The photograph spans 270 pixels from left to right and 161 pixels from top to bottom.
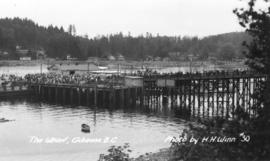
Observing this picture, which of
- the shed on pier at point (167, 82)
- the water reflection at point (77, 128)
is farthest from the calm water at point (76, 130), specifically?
the shed on pier at point (167, 82)

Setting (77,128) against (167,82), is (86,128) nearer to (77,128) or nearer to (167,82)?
(77,128)

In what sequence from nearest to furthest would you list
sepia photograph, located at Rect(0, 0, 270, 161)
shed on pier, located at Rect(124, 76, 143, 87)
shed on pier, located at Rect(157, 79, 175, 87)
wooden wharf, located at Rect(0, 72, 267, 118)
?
sepia photograph, located at Rect(0, 0, 270, 161), wooden wharf, located at Rect(0, 72, 267, 118), shed on pier, located at Rect(157, 79, 175, 87), shed on pier, located at Rect(124, 76, 143, 87)

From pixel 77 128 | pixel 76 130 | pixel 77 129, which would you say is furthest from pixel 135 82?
pixel 76 130

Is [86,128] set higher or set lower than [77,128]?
higher

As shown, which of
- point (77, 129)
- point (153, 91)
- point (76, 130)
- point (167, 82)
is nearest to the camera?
point (76, 130)

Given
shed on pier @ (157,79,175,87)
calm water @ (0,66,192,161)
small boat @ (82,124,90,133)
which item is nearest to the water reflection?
calm water @ (0,66,192,161)

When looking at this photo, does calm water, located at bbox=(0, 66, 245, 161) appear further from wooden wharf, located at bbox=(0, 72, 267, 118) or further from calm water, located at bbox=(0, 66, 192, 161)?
wooden wharf, located at bbox=(0, 72, 267, 118)

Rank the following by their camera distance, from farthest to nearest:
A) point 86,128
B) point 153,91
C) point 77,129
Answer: point 153,91 → point 77,129 → point 86,128

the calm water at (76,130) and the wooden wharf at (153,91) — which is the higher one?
the wooden wharf at (153,91)

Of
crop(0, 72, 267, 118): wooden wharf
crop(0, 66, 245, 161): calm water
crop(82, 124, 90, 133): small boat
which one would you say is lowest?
crop(0, 66, 245, 161): calm water

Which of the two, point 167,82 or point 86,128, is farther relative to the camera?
point 167,82

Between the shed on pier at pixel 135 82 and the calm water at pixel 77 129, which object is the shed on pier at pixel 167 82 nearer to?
the shed on pier at pixel 135 82

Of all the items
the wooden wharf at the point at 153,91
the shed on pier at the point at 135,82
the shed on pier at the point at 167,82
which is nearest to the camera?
the wooden wharf at the point at 153,91

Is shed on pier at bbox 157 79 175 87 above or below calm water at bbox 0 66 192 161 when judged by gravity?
above
